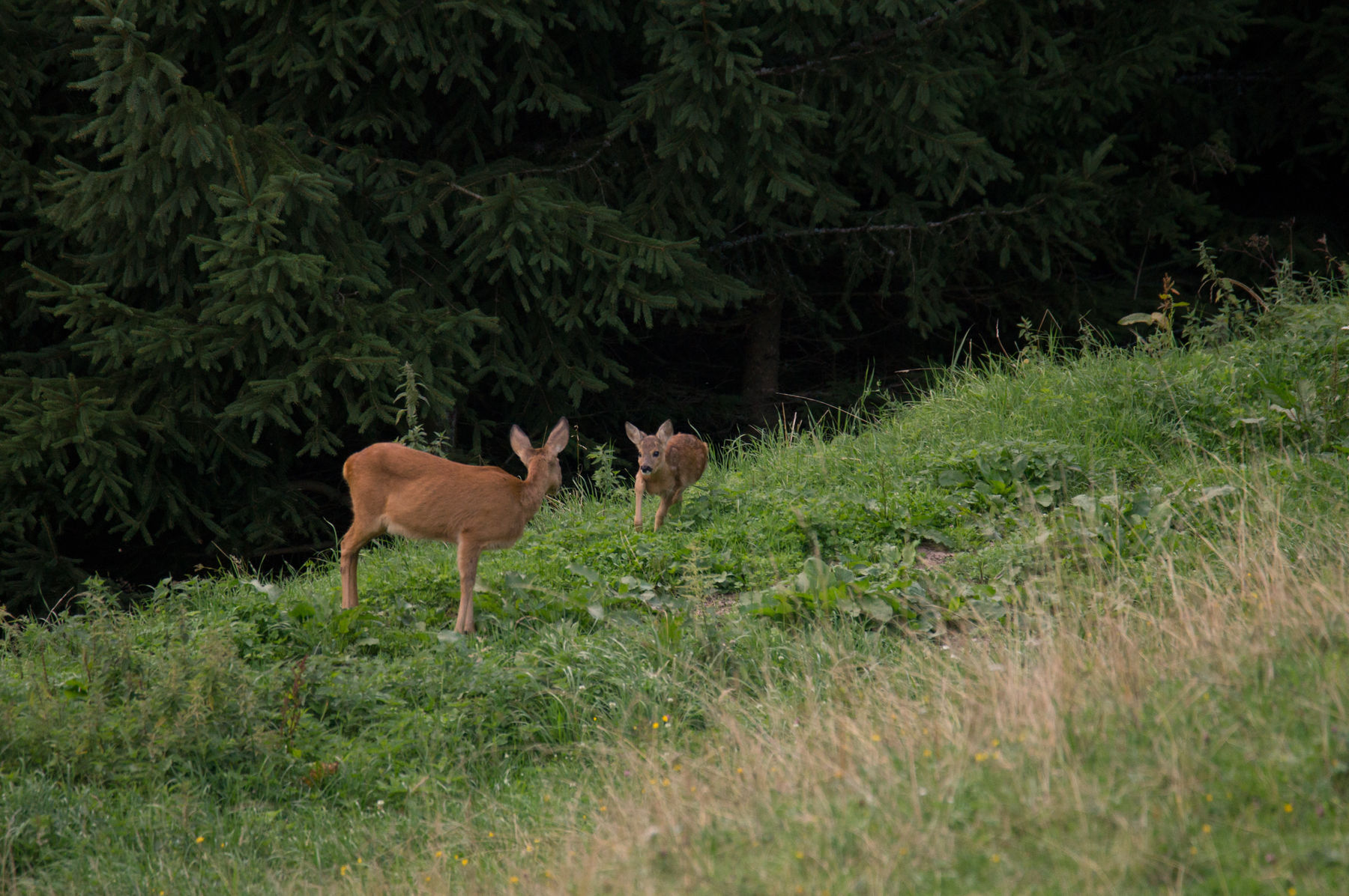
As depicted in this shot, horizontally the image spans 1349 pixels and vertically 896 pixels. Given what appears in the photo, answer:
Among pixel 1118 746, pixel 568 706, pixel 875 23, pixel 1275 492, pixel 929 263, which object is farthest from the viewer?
pixel 929 263

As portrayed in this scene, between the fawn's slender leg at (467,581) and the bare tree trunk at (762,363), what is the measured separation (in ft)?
23.0

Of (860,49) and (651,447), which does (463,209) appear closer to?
(651,447)

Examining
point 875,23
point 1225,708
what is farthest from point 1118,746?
point 875,23

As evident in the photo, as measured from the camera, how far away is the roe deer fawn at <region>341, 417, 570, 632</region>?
240 inches

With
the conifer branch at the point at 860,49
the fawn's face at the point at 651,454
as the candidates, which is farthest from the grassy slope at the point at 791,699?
the conifer branch at the point at 860,49

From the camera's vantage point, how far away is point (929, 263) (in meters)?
11.7

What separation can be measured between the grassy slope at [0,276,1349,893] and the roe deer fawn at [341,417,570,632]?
311 mm

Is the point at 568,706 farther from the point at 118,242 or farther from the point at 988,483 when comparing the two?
the point at 118,242

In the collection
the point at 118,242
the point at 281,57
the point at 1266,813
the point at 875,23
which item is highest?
the point at 875,23

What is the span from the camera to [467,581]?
5.97m

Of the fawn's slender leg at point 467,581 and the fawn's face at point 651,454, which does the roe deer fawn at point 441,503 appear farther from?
the fawn's face at point 651,454

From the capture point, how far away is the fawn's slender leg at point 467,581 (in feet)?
19.4

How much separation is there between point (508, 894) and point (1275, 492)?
4.42 m

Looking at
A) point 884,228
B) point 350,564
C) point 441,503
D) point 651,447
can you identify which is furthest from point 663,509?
point 884,228
